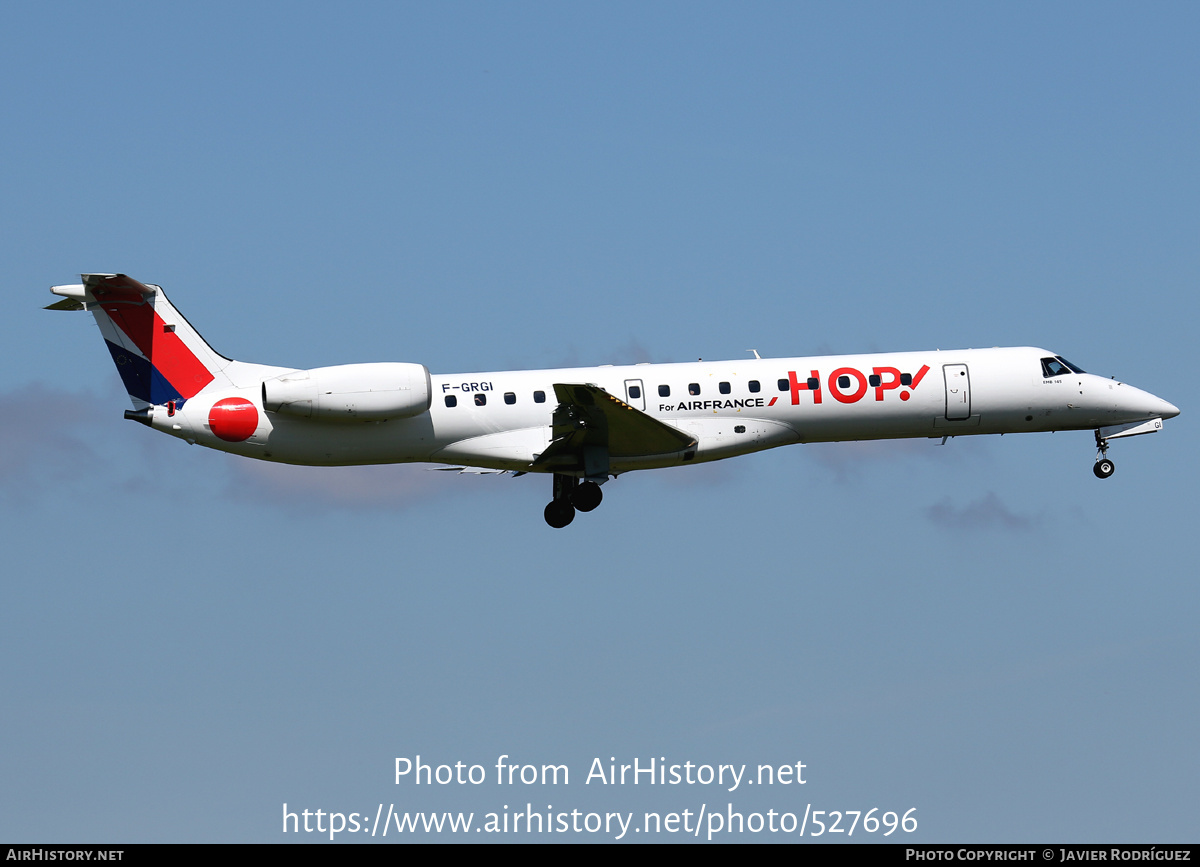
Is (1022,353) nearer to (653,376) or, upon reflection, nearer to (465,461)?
(653,376)

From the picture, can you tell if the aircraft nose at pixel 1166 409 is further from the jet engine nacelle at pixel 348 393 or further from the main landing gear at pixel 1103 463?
the jet engine nacelle at pixel 348 393

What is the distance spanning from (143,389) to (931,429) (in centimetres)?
1597

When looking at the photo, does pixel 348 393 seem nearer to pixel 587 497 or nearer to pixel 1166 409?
pixel 587 497

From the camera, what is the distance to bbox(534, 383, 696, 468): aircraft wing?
92.1 ft

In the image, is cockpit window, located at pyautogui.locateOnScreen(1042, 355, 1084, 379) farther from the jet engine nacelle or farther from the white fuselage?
the jet engine nacelle

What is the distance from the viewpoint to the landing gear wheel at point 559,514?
1212 inches

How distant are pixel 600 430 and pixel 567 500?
241cm

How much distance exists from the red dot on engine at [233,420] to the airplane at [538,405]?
3cm

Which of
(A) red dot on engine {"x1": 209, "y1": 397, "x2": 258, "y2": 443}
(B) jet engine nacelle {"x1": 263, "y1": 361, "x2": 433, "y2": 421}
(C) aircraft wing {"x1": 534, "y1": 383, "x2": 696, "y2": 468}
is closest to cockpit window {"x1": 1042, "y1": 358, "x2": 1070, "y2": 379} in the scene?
(C) aircraft wing {"x1": 534, "y1": 383, "x2": 696, "y2": 468}

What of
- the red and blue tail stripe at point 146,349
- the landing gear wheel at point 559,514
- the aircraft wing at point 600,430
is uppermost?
the red and blue tail stripe at point 146,349

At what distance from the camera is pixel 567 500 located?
101ft

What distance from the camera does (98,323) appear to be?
29578 mm

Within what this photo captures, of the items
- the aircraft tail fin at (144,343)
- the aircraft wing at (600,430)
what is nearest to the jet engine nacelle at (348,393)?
the aircraft tail fin at (144,343)

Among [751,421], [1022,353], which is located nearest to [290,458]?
[751,421]
